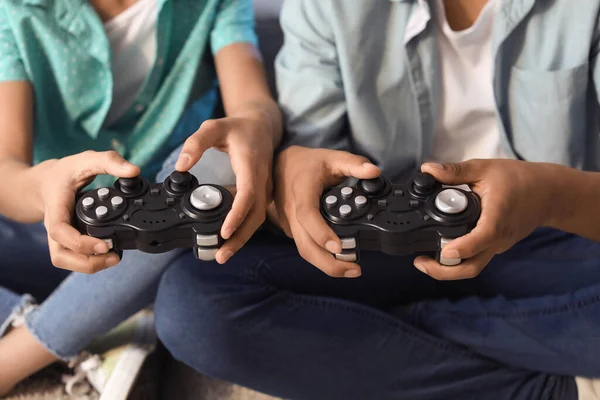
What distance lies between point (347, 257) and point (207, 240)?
10cm

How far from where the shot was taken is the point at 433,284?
625 mm

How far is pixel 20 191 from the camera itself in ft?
1.77

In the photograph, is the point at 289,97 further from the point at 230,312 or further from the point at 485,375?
the point at 485,375

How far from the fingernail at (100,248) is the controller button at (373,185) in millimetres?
187

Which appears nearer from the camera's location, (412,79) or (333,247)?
(333,247)

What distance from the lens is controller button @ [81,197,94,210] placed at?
0.43 metres

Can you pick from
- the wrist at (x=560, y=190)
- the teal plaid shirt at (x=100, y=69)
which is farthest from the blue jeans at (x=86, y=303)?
→ the wrist at (x=560, y=190)

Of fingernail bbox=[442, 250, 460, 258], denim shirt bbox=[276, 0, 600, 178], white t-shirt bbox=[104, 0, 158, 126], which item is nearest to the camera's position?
fingernail bbox=[442, 250, 460, 258]

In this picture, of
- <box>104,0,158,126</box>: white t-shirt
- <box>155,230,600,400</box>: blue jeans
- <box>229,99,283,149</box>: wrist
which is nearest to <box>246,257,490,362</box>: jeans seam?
<box>155,230,600,400</box>: blue jeans

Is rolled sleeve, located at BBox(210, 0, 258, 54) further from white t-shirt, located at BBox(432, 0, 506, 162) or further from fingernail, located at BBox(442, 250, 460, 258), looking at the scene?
fingernail, located at BBox(442, 250, 460, 258)

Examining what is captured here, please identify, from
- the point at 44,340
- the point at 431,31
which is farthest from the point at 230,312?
the point at 431,31

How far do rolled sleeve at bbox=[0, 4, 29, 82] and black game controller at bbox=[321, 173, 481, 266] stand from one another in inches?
14.4

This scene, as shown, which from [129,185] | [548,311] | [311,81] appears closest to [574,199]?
[548,311]

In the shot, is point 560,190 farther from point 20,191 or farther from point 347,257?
point 20,191
